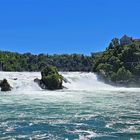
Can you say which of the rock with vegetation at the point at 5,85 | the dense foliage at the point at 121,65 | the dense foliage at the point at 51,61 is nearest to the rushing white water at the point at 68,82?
the rock with vegetation at the point at 5,85

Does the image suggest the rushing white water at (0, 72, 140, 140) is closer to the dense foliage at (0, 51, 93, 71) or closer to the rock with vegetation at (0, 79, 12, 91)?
the rock with vegetation at (0, 79, 12, 91)

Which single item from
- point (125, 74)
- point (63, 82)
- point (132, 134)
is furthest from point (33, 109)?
point (125, 74)

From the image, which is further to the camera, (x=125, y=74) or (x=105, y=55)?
(x=105, y=55)

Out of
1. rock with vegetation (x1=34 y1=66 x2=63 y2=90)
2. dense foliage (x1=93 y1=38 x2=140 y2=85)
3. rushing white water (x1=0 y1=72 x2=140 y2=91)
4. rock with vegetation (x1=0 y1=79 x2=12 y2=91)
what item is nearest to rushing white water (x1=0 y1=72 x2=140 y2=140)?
rock with vegetation (x1=0 y1=79 x2=12 y2=91)

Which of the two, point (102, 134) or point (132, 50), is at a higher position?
point (132, 50)

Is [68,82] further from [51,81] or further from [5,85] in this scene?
[5,85]

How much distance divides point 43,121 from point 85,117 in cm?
318

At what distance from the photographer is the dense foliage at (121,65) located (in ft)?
252

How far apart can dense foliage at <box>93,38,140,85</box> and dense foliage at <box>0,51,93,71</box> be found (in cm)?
4305

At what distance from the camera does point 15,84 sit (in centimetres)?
5825

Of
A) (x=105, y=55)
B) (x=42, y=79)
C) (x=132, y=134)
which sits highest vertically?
(x=105, y=55)

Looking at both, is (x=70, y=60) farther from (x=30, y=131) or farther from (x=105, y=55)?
(x=30, y=131)

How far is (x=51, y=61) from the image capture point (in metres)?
155

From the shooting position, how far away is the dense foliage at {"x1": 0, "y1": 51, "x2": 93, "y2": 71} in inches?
5390
